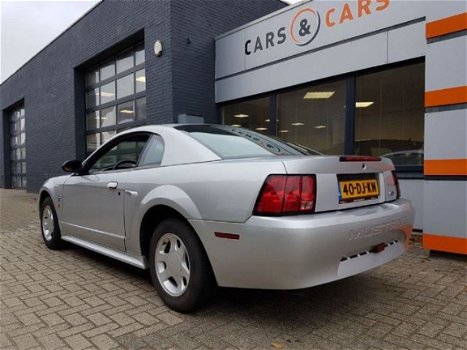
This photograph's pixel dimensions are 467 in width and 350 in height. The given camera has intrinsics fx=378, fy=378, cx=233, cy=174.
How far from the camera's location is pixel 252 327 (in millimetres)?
2592

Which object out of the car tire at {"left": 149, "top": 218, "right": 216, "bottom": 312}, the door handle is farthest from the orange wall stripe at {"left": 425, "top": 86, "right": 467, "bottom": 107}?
the door handle

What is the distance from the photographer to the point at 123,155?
3.93 meters

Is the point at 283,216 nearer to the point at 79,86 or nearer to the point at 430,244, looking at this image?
the point at 430,244

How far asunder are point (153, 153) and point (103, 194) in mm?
760

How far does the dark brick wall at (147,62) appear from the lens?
8.48 metres

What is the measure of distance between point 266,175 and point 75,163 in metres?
2.80

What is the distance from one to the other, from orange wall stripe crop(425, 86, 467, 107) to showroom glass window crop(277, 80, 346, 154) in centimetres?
245

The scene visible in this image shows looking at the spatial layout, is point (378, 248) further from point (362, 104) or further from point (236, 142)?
point (362, 104)

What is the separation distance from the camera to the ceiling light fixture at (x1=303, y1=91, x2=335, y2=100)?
7109mm

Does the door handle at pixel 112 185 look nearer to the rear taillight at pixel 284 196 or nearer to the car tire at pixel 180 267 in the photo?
the car tire at pixel 180 267

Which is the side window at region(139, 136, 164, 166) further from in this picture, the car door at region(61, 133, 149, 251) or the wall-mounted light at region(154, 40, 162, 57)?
the wall-mounted light at region(154, 40, 162, 57)

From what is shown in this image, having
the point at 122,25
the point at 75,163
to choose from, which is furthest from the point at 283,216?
the point at 122,25

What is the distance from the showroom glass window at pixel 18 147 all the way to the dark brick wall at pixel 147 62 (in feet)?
11.2

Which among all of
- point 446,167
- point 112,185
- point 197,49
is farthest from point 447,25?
point 197,49
